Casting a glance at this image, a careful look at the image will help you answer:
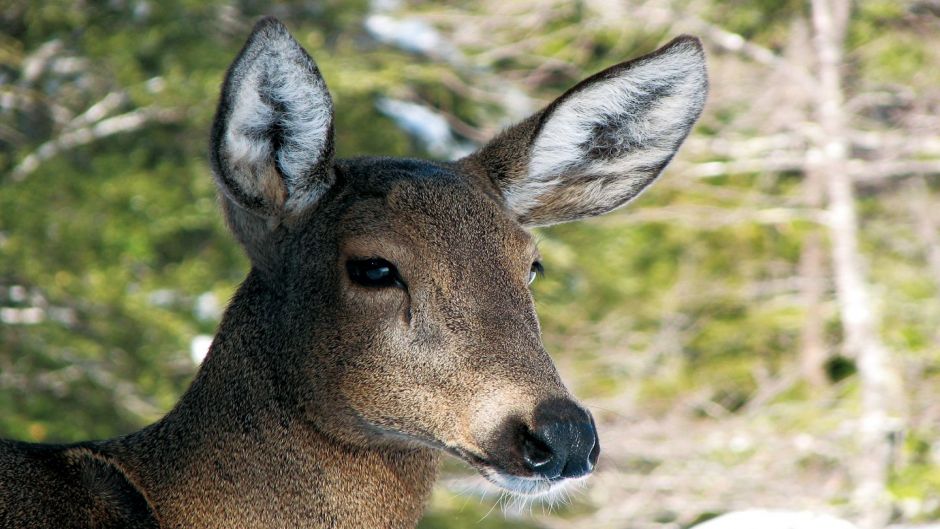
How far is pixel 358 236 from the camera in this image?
3469mm

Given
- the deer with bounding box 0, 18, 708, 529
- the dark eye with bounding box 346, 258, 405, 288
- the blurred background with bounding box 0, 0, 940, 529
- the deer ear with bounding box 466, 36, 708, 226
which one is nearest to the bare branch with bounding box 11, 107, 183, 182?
the blurred background with bounding box 0, 0, 940, 529

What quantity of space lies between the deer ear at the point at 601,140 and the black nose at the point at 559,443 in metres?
1.06

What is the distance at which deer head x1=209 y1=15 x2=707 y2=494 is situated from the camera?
10.3 ft

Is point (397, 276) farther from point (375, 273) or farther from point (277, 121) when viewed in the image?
point (277, 121)

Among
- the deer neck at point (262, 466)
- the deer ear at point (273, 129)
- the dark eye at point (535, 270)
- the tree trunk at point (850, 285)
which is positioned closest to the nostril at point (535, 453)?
the deer neck at point (262, 466)

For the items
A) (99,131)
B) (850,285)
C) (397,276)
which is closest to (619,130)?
(397,276)

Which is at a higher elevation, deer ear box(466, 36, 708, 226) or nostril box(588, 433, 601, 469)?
deer ear box(466, 36, 708, 226)

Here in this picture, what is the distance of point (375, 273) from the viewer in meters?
3.41

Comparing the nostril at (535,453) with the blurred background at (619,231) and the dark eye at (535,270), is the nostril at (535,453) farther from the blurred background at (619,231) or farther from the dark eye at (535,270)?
the blurred background at (619,231)

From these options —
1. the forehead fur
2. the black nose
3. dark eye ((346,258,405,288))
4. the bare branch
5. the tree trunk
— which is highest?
the forehead fur

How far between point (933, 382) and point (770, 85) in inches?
165

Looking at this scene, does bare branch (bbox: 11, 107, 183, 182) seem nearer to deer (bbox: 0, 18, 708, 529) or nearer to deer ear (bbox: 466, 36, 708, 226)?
deer ear (bbox: 466, 36, 708, 226)

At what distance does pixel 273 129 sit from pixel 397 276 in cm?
53

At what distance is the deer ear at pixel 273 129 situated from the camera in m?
3.24
